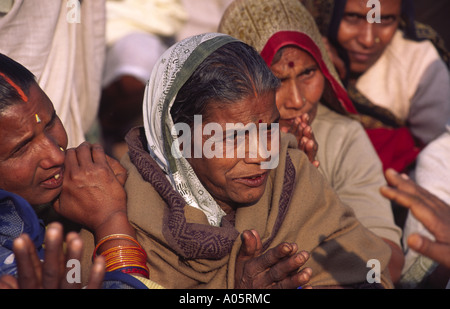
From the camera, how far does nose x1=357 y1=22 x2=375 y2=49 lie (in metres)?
3.73

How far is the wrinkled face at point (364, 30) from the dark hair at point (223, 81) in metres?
1.68

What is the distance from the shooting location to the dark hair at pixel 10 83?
6.72 ft

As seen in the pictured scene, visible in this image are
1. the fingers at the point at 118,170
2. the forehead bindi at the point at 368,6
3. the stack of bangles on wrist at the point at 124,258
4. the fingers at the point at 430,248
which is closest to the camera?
the fingers at the point at 430,248

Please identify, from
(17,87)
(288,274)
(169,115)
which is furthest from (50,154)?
(288,274)

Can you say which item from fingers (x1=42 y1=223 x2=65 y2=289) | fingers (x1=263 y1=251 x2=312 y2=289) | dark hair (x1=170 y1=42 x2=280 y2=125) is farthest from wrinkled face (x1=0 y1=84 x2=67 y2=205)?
fingers (x1=263 y1=251 x2=312 y2=289)

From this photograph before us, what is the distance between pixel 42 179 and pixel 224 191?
2.41 ft

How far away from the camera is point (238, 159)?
228cm

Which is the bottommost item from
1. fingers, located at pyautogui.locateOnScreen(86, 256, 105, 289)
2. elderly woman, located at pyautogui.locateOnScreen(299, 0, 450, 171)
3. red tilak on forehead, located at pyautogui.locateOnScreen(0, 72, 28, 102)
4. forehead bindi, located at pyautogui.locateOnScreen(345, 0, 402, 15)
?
elderly woman, located at pyautogui.locateOnScreen(299, 0, 450, 171)

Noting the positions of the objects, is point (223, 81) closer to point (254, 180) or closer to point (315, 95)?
point (254, 180)

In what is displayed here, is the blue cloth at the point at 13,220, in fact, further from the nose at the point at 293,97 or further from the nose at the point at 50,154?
the nose at the point at 293,97

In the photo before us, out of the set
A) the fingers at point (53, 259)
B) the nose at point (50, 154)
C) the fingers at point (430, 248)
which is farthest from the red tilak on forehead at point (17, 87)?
the fingers at point (430, 248)

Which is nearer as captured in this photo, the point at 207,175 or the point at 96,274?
the point at 96,274

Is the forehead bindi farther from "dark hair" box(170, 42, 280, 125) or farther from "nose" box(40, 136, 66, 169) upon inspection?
"nose" box(40, 136, 66, 169)
